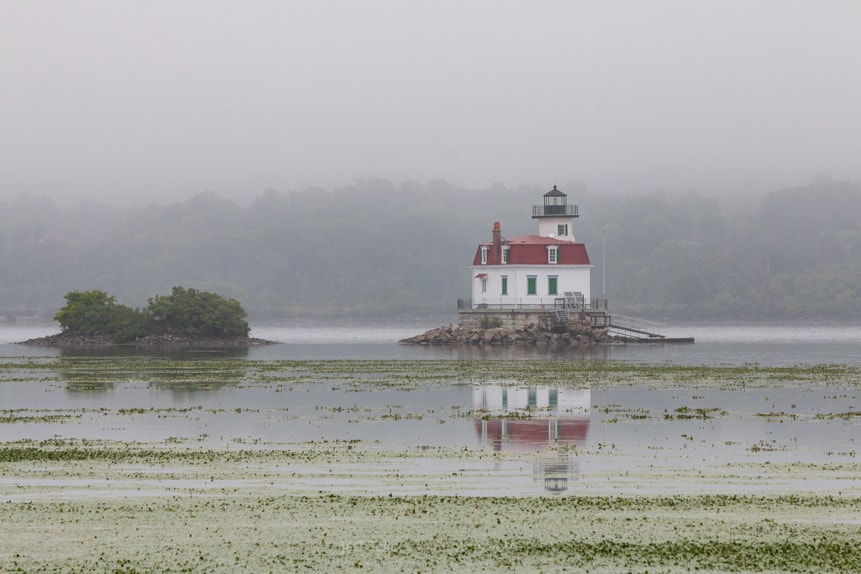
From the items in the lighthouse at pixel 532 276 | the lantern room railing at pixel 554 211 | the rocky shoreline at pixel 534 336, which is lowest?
the rocky shoreline at pixel 534 336

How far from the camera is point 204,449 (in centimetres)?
2927

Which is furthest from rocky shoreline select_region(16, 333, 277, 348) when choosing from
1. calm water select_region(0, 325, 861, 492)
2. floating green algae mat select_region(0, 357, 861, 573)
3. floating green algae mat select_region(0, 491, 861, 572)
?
floating green algae mat select_region(0, 491, 861, 572)

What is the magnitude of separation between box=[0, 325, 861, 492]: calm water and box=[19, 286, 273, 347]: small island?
47987mm

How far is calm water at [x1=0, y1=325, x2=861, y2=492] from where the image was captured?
88.6 ft

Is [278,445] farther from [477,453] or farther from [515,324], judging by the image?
[515,324]

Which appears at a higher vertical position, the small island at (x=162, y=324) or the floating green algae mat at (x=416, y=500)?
the small island at (x=162, y=324)

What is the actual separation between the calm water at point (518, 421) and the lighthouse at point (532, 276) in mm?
43541

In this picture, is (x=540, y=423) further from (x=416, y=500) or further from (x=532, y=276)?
(x=532, y=276)

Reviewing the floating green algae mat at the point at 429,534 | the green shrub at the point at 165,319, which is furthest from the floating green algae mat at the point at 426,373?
the green shrub at the point at 165,319

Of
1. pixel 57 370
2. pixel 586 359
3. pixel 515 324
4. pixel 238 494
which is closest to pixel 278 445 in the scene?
pixel 238 494

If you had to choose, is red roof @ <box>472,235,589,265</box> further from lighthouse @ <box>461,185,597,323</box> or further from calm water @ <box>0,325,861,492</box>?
calm water @ <box>0,325,861,492</box>

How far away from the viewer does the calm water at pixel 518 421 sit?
27000 millimetres

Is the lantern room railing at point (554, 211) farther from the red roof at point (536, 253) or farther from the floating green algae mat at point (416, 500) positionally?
the floating green algae mat at point (416, 500)

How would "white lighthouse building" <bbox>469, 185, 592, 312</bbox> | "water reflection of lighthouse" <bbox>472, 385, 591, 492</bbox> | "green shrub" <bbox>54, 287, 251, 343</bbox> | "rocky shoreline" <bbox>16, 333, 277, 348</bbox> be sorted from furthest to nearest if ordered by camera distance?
"green shrub" <bbox>54, 287, 251, 343</bbox>, "rocky shoreline" <bbox>16, 333, 277, 348</bbox>, "white lighthouse building" <bbox>469, 185, 592, 312</bbox>, "water reflection of lighthouse" <bbox>472, 385, 591, 492</bbox>
